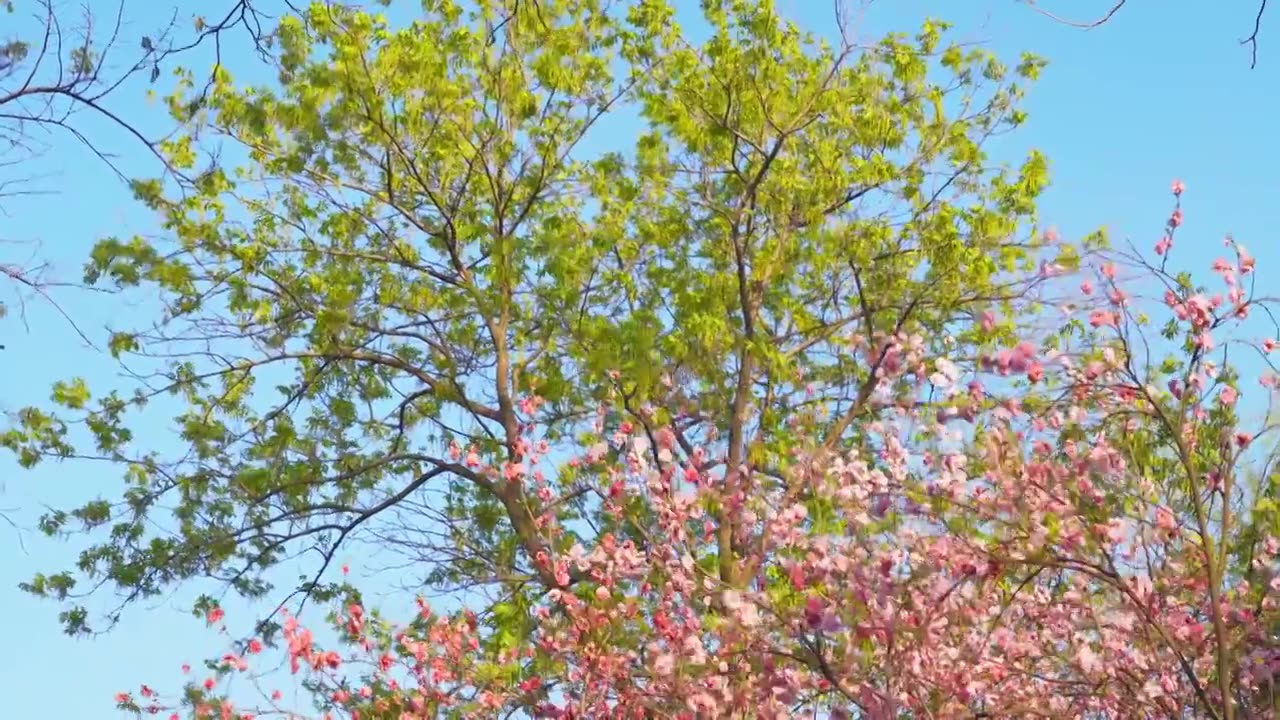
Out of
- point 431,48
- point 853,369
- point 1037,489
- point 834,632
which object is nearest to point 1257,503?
point 1037,489

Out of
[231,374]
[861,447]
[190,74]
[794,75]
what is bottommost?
[861,447]

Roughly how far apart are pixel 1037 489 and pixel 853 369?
6.34 meters

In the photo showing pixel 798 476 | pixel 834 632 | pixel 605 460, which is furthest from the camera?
pixel 605 460

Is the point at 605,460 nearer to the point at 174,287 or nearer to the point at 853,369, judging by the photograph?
the point at 853,369

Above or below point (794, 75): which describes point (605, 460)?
below

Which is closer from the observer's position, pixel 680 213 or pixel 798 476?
pixel 798 476

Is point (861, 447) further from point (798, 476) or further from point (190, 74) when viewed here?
point (190, 74)

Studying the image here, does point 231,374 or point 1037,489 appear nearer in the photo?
point 1037,489

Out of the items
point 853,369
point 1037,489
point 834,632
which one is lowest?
point 834,632

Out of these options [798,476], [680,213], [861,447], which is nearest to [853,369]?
[861,447]

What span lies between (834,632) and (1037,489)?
1.27m

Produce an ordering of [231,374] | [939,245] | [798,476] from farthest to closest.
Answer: [231,374] < [939,245] < [798,476]

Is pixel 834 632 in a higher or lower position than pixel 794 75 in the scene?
lower

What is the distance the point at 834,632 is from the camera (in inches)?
267
